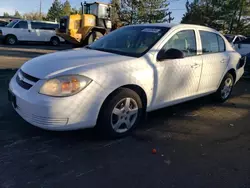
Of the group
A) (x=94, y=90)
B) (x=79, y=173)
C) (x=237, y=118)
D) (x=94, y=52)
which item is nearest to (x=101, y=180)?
(x=79, y=173)

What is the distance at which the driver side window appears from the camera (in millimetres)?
3933

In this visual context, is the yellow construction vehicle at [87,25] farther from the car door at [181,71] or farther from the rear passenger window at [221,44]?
the car door at [181,71]

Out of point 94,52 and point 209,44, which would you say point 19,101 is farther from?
point 209,44

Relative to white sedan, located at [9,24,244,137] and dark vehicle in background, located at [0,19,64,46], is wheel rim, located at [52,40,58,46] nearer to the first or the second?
dark vehicle in background, located at [0,19,64,46]

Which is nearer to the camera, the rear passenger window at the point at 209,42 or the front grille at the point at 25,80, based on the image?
the front grille at the point at 25,80

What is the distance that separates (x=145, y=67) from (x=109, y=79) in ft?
2.00

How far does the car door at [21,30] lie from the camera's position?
18750mm

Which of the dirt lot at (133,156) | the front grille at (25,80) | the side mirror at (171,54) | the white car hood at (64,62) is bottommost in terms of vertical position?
the dirt lot at (133,156)

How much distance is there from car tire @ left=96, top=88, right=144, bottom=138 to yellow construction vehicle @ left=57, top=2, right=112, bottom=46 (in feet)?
41.5

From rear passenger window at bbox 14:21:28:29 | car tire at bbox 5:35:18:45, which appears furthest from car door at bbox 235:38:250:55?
car tire at bbox 5:35:18:45

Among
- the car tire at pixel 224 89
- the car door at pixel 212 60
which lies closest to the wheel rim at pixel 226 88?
the car tire at pixel 224 89

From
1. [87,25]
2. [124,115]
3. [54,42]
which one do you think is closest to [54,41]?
[54,42]

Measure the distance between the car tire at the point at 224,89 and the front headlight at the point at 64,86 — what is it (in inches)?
127

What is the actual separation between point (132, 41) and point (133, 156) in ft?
5.97
